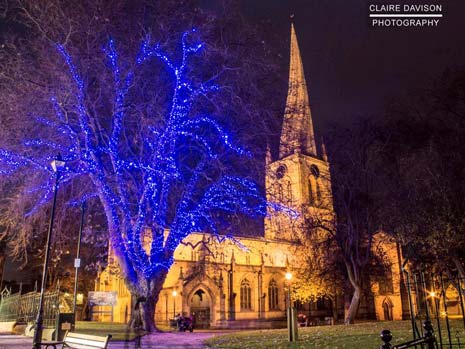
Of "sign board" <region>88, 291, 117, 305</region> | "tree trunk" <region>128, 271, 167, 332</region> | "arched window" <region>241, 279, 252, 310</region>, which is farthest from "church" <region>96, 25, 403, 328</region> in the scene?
"tree trunk" <region>128, 271, 167, 332</region>

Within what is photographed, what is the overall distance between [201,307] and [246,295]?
6.73 meters

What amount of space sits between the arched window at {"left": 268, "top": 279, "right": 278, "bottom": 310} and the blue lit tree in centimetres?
4220

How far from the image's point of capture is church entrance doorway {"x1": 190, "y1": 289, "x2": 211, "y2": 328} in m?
52.4

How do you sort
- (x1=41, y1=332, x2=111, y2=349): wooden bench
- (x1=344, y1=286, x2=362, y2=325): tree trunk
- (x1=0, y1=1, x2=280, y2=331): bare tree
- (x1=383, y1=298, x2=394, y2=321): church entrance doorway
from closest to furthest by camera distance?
1. (x1=41, y1=332, x2=111, y2=349): wooden bench
2. (x1=0, y1=1, x2=280, y2=331): bare tree
3. (x1=344, y1=286, x2=362, y2=325): tree trunk
4. (x1=383, y1=298, x2=394, y2=321): church entrance doorway

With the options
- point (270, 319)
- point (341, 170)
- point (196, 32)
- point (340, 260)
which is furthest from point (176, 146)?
point (270, 319)

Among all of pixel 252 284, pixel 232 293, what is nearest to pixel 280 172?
pixel 232 293

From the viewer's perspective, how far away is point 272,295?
197 ft

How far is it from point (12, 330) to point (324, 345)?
16.3 meters

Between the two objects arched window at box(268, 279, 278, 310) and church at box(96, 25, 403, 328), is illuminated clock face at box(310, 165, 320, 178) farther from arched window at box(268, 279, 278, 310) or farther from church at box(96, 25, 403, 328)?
arched window at box(268, 279, 278, 310)

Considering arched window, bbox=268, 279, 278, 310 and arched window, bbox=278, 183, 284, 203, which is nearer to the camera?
arched window, bbox=278, 183, 284, 203

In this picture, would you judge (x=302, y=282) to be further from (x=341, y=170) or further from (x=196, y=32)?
(x=196, y=32)

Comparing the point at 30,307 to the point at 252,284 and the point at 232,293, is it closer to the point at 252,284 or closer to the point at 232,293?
the point at 232,293

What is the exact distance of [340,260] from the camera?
3716cm

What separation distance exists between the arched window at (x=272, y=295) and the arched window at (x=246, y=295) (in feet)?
10.5
